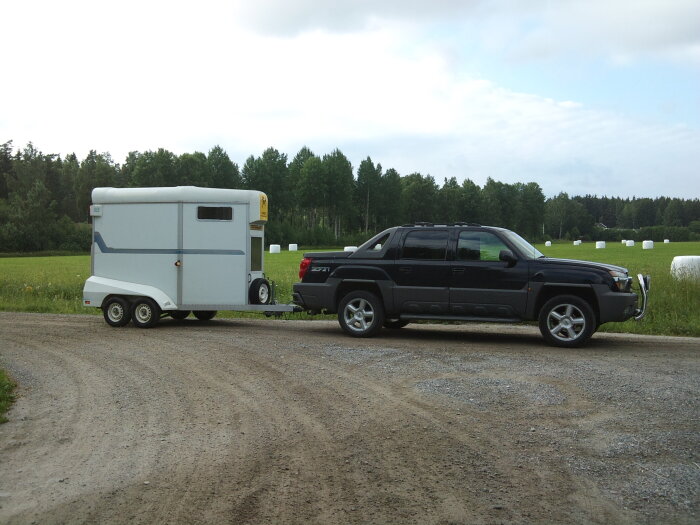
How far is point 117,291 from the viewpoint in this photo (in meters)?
14.1

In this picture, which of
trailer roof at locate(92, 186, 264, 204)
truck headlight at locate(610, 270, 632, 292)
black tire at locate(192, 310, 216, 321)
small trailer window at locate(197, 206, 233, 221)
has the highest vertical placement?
trailer roof at locate(92, 186, 264, 204)

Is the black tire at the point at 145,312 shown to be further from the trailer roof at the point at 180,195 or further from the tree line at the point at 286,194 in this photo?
the tree line at the point at 286,194

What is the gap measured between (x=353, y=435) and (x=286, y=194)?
10451 cm

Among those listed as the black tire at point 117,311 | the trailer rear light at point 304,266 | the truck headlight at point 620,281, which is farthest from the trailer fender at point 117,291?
the truck headlight at point 620,281

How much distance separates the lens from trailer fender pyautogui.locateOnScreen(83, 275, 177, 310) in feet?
45.4

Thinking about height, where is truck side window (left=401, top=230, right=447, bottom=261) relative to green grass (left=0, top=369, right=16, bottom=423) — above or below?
above

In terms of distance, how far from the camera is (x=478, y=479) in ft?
16.2

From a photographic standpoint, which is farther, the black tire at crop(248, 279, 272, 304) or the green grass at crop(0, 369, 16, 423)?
the black tire at crop(248, 279, 272, 304)

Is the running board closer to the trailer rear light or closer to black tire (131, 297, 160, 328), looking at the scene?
the trailer rear light

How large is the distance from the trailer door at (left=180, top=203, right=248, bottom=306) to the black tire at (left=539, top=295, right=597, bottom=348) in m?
5.85

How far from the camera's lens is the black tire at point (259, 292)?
1378 centimetres

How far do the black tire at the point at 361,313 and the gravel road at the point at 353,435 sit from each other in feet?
3.74

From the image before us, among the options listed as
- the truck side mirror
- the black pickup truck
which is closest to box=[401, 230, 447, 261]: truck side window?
the black pickup truck

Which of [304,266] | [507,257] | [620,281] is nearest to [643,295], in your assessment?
[620,281]
